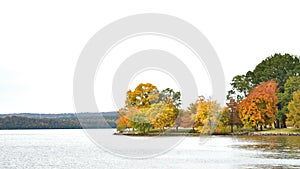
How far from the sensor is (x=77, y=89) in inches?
1204

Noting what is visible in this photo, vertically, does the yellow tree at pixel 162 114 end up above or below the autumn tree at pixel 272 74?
below

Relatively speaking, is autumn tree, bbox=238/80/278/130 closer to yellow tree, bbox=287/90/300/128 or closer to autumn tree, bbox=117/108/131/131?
yellow tree, bbox=287/90/300/128

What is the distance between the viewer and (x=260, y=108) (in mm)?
82188

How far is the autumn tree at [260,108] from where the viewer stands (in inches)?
3209

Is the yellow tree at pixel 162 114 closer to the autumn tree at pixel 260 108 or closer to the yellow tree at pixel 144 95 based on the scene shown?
the yellow tree at pixel 144 95

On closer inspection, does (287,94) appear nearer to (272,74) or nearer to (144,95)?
(272,74)

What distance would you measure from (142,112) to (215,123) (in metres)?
12.2

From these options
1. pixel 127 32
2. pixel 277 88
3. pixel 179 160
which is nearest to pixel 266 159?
pixel 179 160

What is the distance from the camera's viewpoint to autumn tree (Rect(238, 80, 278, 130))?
81500 mm

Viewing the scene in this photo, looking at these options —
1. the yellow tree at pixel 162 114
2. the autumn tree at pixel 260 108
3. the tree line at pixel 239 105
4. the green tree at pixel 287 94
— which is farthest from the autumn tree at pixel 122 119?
the green tree at pixel 287 94

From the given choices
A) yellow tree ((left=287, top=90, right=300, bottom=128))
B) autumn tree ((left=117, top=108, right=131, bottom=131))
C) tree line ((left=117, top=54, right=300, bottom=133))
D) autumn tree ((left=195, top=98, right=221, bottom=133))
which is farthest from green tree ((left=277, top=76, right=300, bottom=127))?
autumn tree ((left=117, top=108, right=131, bottom=131))

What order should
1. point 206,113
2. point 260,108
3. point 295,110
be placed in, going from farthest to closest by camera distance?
point 260,108
point 206,113
point 295,110

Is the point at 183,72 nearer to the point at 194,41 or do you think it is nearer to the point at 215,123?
the point at 194,41

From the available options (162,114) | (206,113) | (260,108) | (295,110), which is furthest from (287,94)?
(162,114)
